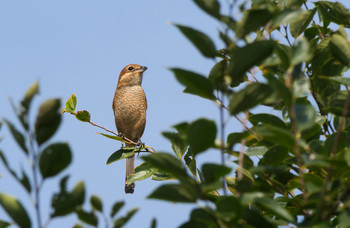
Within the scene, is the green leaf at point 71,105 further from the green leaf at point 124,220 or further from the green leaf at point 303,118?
the green leaf at point 303,118

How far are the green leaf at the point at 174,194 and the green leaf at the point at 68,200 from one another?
23cm

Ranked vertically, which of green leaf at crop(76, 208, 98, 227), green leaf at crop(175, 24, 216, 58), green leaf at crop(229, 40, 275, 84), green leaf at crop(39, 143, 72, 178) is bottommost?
green leaf at crop(76, 208, 98, 227)

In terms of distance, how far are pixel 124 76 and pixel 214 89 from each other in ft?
25.1

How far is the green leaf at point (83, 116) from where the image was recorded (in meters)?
4.52

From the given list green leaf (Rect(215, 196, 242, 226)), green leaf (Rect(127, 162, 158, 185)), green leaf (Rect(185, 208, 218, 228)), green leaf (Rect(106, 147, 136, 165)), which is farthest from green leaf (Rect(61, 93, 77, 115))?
green leaf (Rect(215, 196, 242, 226))

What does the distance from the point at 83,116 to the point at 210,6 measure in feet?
9.59

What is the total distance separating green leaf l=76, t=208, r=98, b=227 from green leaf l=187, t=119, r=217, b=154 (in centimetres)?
41

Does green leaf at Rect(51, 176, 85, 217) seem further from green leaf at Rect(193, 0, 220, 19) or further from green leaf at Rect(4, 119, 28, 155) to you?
green leaf at Rect(193, 0, 220, 19)

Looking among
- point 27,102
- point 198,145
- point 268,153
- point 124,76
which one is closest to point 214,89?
point 198,145

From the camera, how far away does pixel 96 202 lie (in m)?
1.70

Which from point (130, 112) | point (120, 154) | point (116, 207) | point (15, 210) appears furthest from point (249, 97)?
point (130, 112)

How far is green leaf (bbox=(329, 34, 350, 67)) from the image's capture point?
2.14 m

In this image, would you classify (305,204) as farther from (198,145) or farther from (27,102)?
(27,102)

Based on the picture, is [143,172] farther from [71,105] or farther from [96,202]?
[96,202]
